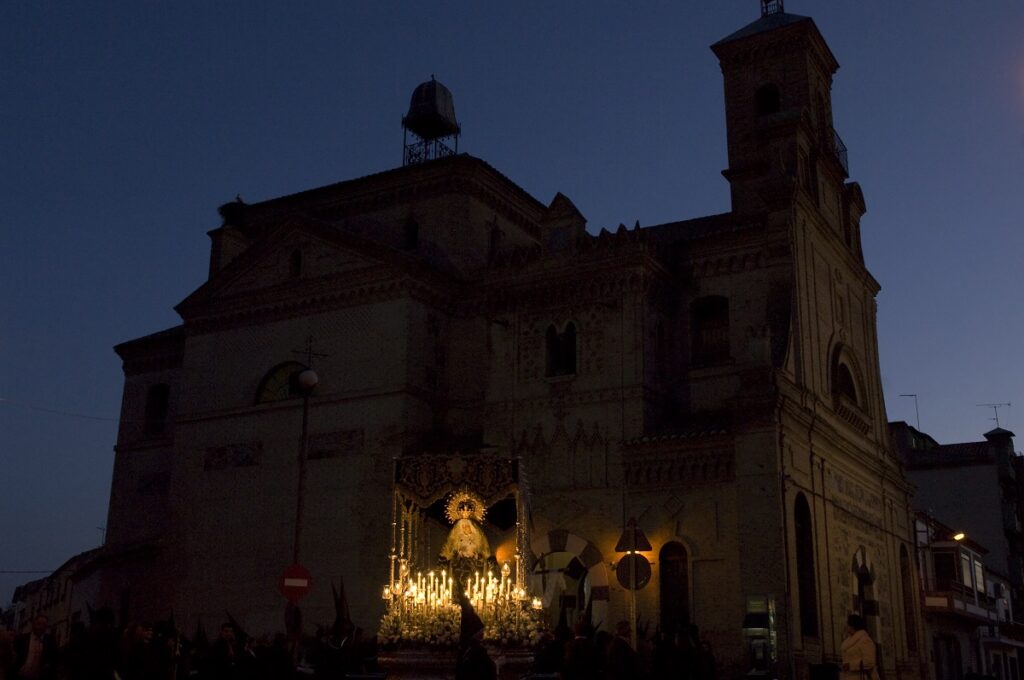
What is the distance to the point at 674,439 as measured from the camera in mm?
27250

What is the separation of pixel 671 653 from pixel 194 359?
2080 centimetres

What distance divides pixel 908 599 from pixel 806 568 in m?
9.83

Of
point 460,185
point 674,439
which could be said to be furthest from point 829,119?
point 674,439

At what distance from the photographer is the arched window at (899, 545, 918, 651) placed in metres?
34.7

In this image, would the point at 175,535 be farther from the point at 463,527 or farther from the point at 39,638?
the point at 39,638

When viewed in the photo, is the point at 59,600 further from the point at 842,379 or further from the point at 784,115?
the point at 784,115

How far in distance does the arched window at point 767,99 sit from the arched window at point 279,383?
54.8ft

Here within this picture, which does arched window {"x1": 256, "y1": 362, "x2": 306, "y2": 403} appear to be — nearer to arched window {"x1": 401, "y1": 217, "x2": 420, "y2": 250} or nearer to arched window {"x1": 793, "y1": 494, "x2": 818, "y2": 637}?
arched window {"x1": 401, "y1": 217, "x2": 420, "y2": 250}

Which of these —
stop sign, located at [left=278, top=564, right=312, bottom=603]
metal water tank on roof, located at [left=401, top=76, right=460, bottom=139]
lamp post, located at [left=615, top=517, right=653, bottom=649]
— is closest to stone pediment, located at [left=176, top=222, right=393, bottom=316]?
metal water tank on roof, located at [left=401, top=76, right=460, bottom=139]

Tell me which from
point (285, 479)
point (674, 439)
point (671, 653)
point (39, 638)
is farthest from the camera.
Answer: point (285, 479)

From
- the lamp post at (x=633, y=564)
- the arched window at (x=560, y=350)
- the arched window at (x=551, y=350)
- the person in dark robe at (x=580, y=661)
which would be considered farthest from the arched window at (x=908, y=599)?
the person in dark robe at (x=580, y=661)

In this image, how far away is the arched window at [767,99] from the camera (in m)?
35.0

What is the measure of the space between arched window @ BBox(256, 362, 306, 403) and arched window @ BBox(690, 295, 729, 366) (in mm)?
11778

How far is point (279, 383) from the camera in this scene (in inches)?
1307
